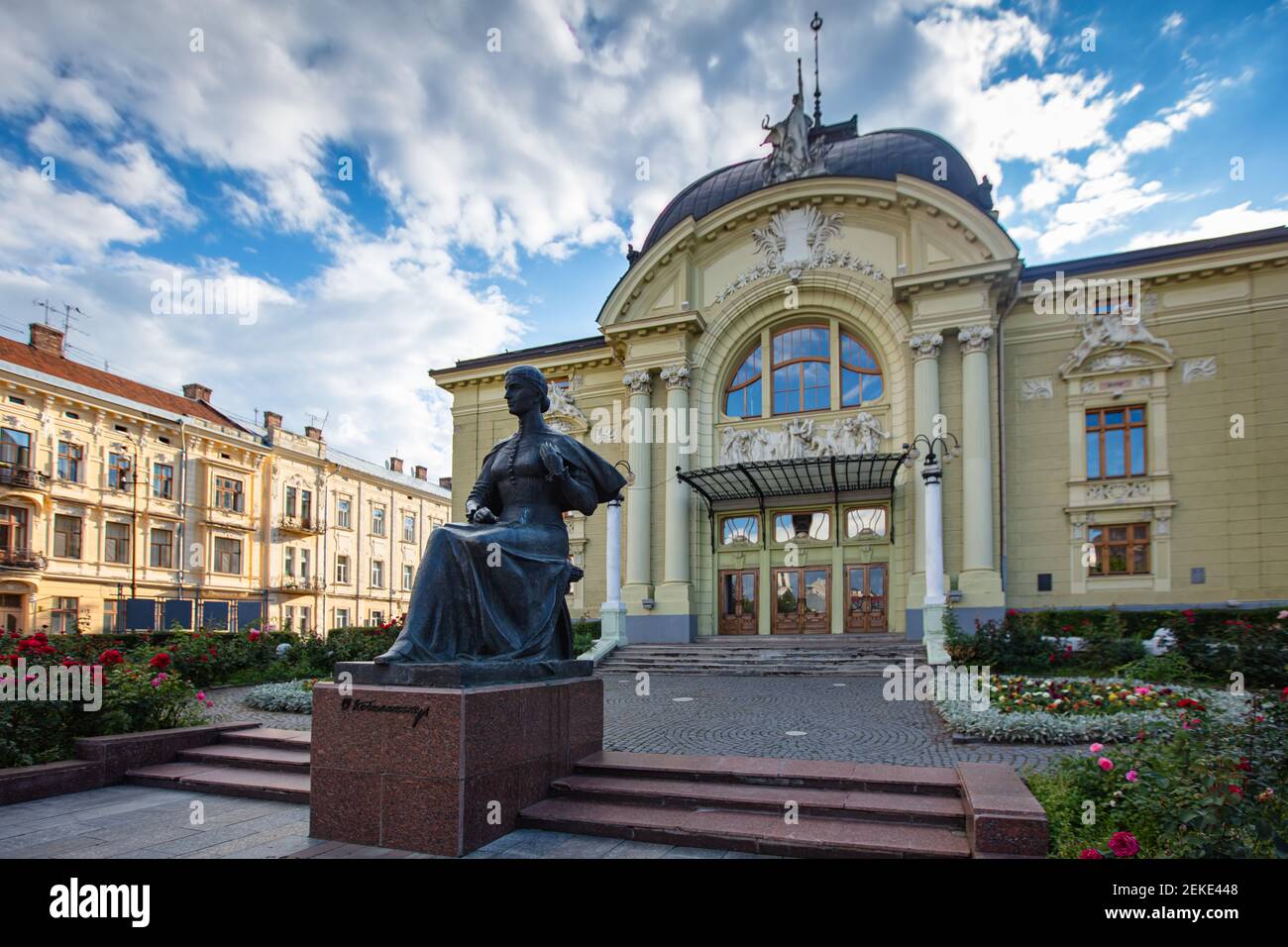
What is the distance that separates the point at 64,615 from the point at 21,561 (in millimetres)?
3002

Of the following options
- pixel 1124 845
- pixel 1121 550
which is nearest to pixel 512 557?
pixel 1124 845

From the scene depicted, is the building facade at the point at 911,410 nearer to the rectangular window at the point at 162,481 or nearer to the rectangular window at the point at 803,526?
the rectangular window at the point at 803,526

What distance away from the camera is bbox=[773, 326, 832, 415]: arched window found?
938 inches

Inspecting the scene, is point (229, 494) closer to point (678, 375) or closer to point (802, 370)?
point (678, 375)

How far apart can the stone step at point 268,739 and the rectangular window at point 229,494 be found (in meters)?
33.1

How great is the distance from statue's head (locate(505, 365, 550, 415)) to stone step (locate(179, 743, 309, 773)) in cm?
379

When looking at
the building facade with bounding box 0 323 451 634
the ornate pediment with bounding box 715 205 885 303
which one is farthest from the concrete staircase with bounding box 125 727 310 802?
the ornate pediment with bounding box 715 205 885 303

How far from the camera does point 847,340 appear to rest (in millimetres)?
23797

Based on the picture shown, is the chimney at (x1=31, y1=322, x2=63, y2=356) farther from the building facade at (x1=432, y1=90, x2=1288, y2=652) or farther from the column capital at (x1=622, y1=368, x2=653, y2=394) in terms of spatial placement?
the column capital at (x1=622, y1=368, x2=653, y2=394)

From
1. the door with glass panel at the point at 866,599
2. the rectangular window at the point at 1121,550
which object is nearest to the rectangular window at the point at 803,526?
the door with glass panel at the point at 866,599

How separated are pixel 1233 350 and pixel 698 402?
14.3 m
